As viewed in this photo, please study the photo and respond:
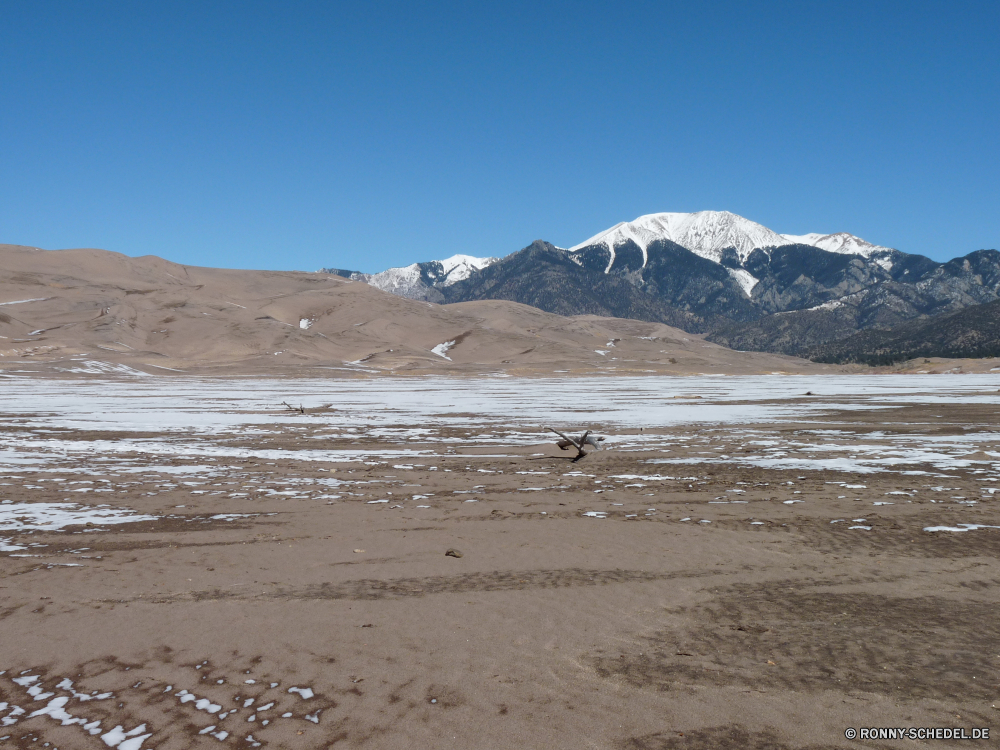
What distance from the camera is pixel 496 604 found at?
7379 millimetres

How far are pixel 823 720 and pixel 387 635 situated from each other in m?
3.67

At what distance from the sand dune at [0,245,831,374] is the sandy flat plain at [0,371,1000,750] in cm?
9457

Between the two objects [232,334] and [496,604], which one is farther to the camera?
[232,334]

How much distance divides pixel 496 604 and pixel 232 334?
480 ft

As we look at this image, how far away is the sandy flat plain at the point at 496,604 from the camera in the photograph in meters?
5.11

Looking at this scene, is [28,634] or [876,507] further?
[876,507]

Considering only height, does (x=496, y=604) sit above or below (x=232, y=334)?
below

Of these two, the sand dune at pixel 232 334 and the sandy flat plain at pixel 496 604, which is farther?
the sand dune at pixel 232 334

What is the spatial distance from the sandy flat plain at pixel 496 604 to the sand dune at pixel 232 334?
310 ft

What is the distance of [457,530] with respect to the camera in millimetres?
10562

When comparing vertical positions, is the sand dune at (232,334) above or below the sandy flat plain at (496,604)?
above

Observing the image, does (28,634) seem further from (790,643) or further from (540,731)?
(790,643)

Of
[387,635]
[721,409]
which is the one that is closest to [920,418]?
[721,409]

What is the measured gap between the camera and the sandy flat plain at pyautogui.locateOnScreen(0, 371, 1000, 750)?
16.8 ft
